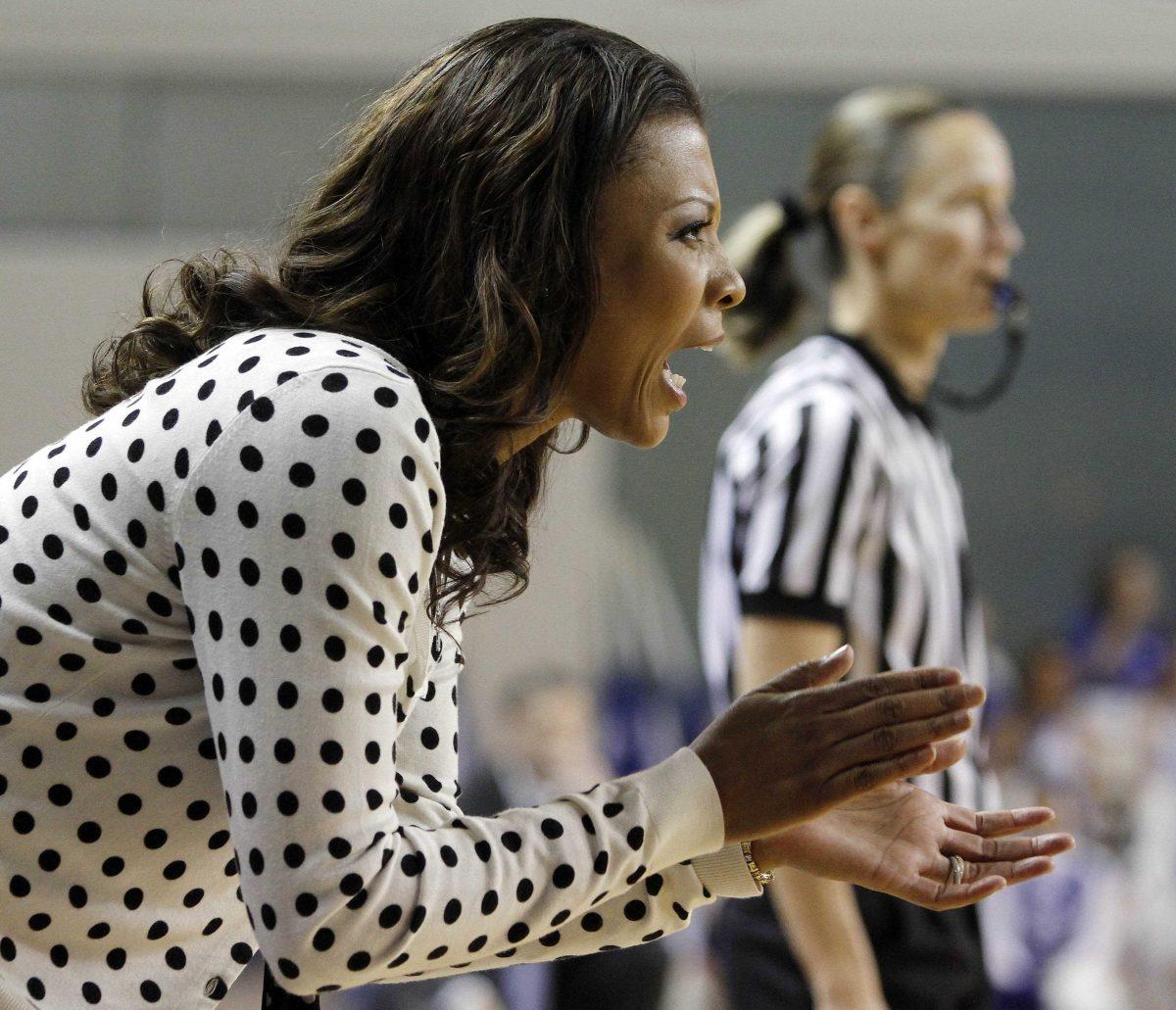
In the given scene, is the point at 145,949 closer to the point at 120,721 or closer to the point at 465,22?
the point at 120,721

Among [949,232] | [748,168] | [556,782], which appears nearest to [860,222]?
[949,232]

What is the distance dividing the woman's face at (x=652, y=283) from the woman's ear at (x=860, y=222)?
4.62 ft

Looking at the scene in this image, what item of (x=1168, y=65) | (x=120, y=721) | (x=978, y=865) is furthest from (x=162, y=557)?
(x=1168, y=65)

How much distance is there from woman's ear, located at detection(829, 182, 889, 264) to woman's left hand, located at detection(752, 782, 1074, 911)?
4.82 ft

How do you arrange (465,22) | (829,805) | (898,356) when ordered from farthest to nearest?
(465,22), (898,356), (829,805)

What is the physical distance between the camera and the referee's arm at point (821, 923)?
219 cm

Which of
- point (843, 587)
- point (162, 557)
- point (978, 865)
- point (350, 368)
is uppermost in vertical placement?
point (350, 368)

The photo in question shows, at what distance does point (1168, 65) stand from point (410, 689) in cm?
593

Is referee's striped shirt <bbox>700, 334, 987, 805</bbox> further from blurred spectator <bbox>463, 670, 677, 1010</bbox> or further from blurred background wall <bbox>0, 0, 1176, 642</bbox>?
blurred background wall <bbox>0, 0, 1176, 642</bbox>

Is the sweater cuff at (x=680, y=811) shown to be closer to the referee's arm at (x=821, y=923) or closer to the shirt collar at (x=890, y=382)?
the referee's arm at (x=821, y=923)

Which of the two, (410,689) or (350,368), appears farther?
(410,689)

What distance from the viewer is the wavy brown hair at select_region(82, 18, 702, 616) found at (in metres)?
1.22

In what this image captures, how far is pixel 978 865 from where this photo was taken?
1.40 m

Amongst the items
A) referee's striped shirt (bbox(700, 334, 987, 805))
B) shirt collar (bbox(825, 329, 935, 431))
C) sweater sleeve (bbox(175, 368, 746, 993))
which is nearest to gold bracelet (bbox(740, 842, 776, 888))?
sweater sleeve (bbox(175, 368, 746, 993))
